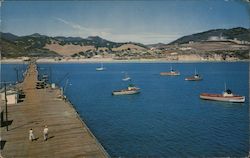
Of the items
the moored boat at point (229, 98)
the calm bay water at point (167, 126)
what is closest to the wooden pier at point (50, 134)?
the calm bay water at point (167, 126)

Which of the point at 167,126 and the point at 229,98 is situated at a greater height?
the point at 229,98

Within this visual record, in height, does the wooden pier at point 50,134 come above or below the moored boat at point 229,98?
above

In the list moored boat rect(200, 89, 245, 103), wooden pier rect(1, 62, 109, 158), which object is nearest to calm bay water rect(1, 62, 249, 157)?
moored boat rect(200, 89, 245, 103)

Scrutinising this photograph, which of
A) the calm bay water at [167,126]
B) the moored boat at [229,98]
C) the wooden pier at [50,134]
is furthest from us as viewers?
the moored boat at [229,98]

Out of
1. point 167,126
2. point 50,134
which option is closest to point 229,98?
point 167,126

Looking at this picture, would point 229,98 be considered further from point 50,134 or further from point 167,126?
point 50,134

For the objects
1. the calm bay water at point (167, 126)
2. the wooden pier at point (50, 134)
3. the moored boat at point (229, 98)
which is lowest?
the calm bay water at point (167, 126)

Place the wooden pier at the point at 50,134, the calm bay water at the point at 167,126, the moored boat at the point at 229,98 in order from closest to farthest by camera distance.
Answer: the wooden pier at the point at 50,134, the calm bay water at the point at 167,126, the moored boat at the point at 229,98

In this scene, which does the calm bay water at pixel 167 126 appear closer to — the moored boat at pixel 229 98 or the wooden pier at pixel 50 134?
the moored boat at pixel 229 98

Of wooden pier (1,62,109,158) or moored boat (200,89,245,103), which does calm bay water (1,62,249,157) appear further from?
wooden pier (1,62,109,158)
